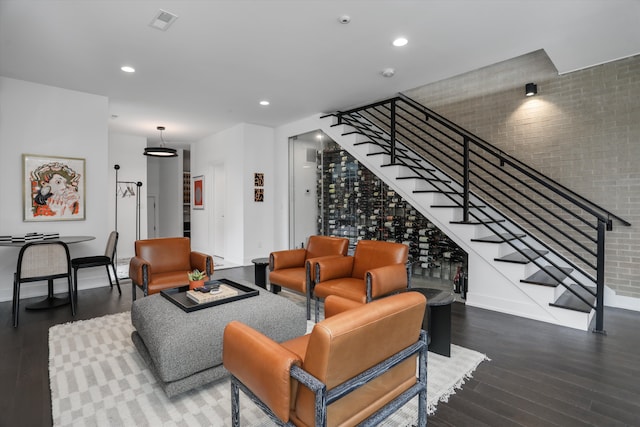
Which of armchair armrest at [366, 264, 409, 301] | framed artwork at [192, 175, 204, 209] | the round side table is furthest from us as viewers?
framed artwork at [192, 175, 204, 209]

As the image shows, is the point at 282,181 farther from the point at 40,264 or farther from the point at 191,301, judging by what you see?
the point at 191,301

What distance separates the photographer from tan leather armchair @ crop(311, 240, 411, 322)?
3.12 m

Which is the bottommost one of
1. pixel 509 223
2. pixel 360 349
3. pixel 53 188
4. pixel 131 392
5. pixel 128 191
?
pixel 131 392

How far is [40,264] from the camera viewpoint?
363cm

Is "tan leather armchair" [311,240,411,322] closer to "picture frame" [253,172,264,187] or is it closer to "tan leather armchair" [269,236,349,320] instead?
"tan leather armchair" [269,236,349,320]

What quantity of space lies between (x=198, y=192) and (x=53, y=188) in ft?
12.8

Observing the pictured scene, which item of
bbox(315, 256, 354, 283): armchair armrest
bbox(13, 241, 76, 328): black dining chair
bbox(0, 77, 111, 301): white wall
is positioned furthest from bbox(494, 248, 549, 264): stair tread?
bbox(0, 77, 111, 301): white wall

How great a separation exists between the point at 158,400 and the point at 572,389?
2.87 meters

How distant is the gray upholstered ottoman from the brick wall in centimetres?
409

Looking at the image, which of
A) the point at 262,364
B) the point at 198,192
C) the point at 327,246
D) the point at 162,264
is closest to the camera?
the point at 262,364

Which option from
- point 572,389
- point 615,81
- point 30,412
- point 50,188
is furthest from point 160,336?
point 615,81

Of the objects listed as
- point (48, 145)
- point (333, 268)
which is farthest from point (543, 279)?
point (48, 145)

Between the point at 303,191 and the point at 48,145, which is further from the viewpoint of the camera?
the point at 303,191

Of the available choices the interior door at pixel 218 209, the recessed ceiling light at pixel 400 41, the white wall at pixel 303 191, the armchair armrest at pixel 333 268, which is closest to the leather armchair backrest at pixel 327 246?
the armchair armrest at pixel 333 268
